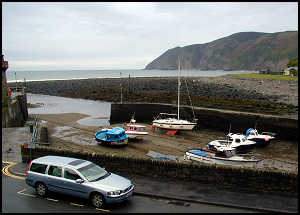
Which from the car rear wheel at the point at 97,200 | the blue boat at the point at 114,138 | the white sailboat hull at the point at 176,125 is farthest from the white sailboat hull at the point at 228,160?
the white sailboat hull at the point at 176,125

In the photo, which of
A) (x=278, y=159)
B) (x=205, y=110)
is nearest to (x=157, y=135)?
(x=205, y=110)

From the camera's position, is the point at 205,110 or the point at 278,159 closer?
the point at 278,159

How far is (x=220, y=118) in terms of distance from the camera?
2939 cm

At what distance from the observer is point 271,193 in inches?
455

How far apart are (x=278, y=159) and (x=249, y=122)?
24.0 ft

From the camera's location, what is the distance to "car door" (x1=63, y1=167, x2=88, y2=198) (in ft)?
33.9

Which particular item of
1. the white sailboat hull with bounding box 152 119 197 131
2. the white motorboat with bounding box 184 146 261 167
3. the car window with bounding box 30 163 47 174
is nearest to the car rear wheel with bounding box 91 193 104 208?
the car window with bounding box 30 163 47 174

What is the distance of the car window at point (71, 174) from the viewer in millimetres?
10623

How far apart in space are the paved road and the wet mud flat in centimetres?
911

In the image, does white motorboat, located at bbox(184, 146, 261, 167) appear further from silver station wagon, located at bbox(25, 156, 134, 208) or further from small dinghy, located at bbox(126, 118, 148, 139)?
silver station wagon, located at bbox(25, 156, 134, 208)

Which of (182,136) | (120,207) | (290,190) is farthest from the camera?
(182,136)

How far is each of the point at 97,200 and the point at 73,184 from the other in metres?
1.11

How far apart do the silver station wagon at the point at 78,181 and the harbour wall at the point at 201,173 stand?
2.33 metres

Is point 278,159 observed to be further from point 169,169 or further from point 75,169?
point 75,169
